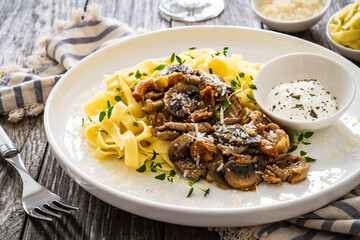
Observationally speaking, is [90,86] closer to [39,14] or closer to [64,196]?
[64,196]

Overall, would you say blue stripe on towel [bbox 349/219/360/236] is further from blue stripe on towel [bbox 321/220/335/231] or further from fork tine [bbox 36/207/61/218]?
fork tine [bbox 36/207/61/218]

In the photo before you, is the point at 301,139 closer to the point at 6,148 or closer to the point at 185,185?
the point at 185,185

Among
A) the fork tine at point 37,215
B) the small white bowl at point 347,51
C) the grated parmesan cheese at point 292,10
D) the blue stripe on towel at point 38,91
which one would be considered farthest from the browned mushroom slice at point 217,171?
the grated parmesan cheese at point 292,10

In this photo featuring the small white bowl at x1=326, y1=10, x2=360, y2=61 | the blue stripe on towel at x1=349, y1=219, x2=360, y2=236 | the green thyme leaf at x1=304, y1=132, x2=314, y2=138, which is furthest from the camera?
the small white bowl at x1=326, y1=10, x2=360, y2=61

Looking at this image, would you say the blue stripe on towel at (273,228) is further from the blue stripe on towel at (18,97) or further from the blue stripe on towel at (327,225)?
the blue stripe on towel at (18,97)

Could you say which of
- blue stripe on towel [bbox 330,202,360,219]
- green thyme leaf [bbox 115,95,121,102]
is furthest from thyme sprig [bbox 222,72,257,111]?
blue stripe on towel [bbox 330,202,360,219]

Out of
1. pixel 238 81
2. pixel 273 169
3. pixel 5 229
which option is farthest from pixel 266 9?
pixel 5 229
